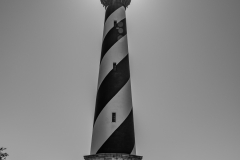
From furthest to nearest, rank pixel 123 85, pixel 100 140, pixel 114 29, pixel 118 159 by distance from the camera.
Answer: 1. pixel 114 29
2. pixel 123 85
3. pixel 100 140
4. pixel 118 159

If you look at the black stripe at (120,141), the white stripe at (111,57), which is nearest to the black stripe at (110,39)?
the white stripe at (111,57)

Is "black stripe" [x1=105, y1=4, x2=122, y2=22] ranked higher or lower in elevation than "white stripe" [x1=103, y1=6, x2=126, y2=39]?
higher

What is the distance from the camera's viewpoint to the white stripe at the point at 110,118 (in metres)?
13.6

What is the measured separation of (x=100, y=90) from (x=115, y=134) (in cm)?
260

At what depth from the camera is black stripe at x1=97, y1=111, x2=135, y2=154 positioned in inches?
519

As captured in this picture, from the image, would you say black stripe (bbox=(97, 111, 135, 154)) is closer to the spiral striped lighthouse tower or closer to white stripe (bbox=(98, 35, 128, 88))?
the spiral striped lighthouse tower

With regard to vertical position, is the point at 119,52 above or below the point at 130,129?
above

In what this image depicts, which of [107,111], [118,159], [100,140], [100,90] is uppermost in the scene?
[100,90]

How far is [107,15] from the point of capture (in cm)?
1639

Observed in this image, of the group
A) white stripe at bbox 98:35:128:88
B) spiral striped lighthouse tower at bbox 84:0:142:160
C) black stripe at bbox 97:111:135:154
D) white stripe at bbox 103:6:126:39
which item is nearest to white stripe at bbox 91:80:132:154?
spiral striped lighthouse tower at bbox 84:0:142:160

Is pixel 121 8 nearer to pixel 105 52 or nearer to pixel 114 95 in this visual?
pixel 105 52

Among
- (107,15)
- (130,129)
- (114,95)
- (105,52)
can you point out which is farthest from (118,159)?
(107,15)

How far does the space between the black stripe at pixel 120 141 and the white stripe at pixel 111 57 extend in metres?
2.89

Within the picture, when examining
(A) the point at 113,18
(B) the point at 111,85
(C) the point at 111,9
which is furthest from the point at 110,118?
(C) the point at 111,9
